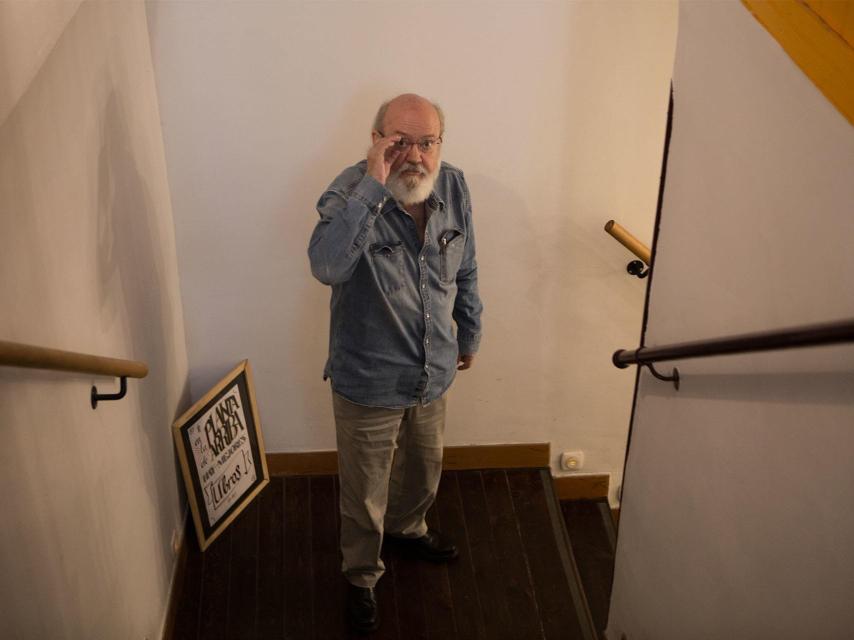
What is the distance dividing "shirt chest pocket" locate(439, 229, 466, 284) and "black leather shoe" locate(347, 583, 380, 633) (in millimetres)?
1055

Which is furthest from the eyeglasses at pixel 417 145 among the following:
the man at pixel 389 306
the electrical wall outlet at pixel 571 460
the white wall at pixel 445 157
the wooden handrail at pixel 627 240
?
the electrical wall outlet at pixel 571 460

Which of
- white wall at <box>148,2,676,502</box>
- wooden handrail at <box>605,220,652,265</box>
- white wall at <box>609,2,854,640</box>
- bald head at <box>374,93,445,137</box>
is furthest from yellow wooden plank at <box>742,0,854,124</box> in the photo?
wooden handrail at <box>605,220,652,265</box>

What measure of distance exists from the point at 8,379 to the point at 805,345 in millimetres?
1248

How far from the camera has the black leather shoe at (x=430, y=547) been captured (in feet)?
10.6

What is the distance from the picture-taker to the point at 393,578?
3.17 meters

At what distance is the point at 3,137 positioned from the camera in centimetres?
152

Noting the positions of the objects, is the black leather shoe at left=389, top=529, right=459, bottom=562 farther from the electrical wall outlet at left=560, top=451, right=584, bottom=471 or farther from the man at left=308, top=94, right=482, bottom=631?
the electrical wall outlet at left=560, top=451, right=584, bottom=471

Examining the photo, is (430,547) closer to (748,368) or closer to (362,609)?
(362,609)

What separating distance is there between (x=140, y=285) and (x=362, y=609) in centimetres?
123

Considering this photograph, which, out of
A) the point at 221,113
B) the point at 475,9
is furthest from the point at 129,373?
the point at 475,9

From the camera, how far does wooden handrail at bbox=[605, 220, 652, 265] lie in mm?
3215

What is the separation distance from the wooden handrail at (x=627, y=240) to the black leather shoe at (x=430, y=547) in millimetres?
1203

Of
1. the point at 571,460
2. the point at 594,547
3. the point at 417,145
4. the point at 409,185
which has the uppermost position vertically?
the point at 417,145

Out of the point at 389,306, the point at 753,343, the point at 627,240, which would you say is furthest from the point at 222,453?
the point at 753,343
